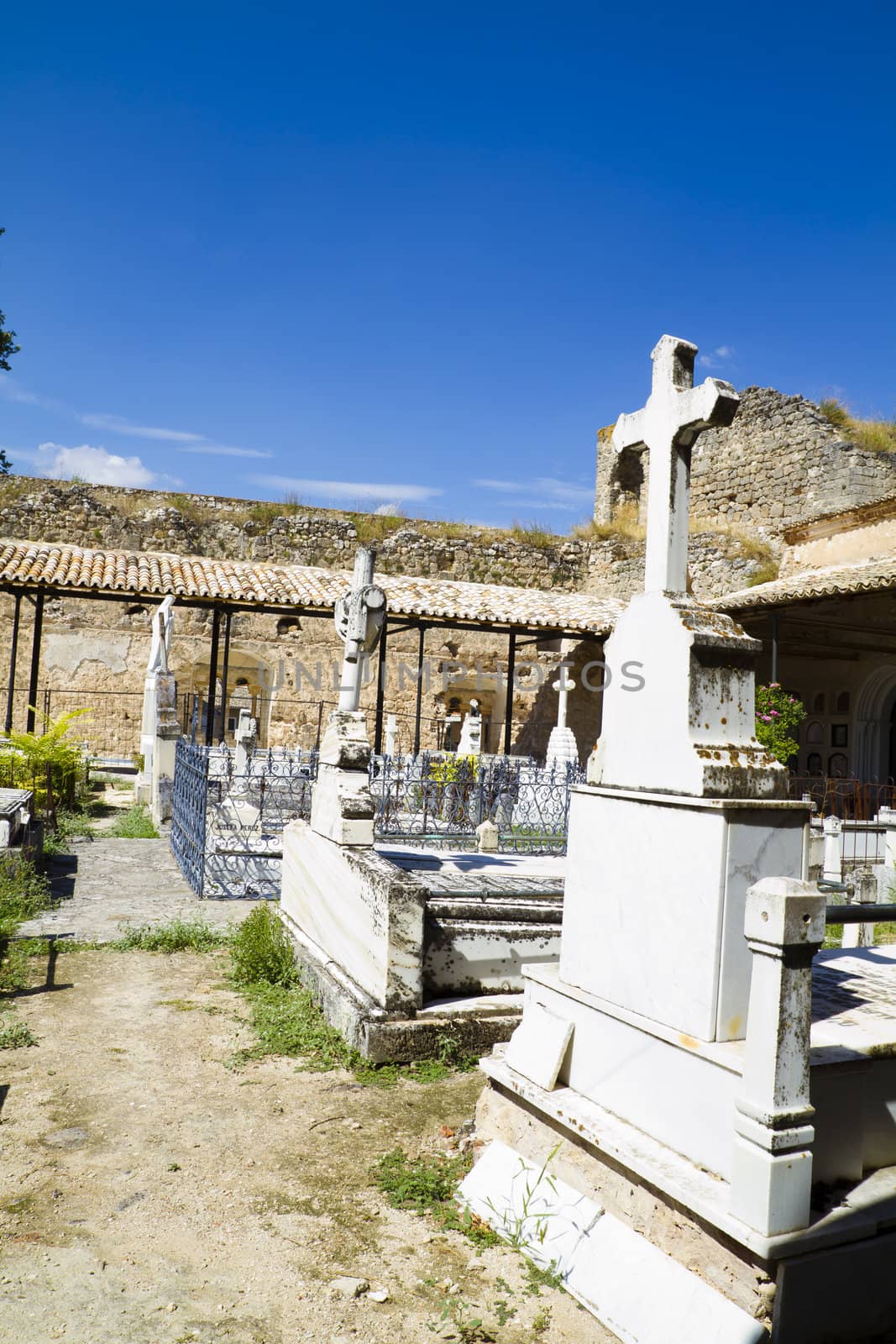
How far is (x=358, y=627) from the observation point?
19.8 feet

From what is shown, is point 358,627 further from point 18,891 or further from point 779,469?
point 779,469

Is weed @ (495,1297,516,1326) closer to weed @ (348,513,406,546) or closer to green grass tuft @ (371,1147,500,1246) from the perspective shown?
green grass tuft @ (371,1147,500,1246)

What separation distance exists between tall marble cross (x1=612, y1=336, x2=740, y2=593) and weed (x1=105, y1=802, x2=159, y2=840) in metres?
8.89

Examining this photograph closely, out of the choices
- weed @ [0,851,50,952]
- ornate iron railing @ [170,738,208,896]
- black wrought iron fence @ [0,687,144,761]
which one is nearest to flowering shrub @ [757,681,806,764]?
ornate iron railing @ [170,738,208,896]

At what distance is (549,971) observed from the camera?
9.91ft

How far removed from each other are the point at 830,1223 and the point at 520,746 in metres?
20.6

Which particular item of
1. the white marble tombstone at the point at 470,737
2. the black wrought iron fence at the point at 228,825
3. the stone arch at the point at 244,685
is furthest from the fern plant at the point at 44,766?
the stone arch at the point at 244,685

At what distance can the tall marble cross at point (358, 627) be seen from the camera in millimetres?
5992

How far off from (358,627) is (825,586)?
8.13m

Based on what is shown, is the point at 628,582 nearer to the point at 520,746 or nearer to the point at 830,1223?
the point at 520,746

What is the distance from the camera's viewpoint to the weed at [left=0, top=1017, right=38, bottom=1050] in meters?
4.14

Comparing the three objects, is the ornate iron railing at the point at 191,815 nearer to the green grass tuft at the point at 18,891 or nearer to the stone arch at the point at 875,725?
the green grass tuft at the point at 18,891

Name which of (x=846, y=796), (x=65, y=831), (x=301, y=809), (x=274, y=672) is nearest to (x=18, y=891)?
(x=301, y=809)

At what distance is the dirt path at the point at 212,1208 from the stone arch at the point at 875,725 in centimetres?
A: 1342
